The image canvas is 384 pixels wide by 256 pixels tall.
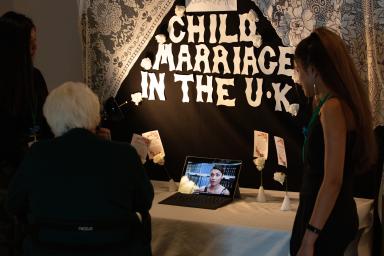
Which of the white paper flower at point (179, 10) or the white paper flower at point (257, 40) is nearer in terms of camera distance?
the white paper flower at point (257, 40)

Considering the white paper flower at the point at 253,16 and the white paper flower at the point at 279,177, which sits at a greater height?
the white paper flower at the point at 253,16

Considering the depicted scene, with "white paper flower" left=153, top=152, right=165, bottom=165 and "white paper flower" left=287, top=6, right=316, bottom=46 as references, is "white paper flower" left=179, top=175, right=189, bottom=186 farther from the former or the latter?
"white paper flower" left=287, top=6, right=316, bottom=46

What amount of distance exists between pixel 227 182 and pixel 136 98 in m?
0.82

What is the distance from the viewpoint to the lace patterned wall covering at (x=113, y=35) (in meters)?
3.32

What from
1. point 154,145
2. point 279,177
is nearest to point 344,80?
point 279,177

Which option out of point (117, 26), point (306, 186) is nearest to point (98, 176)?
point (306, 186)

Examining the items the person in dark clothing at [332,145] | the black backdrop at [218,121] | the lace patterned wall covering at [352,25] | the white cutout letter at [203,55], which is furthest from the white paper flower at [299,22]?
the person in dark clothing at [332,145]

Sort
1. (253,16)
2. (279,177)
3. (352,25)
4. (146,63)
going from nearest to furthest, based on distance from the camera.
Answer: (352,25) < (279,177) < (253,16) < (146,63)

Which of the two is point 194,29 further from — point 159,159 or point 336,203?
point 336,203

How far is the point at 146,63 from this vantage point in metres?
3.37

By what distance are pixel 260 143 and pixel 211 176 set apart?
321 mm

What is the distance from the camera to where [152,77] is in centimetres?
338

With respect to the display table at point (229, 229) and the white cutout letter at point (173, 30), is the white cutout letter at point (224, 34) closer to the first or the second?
the white cutout letter at point (173, 30)

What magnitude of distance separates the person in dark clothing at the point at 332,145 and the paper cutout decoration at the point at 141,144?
4.57 ft
